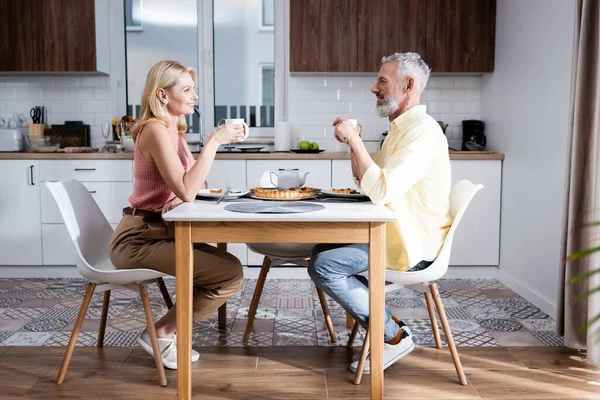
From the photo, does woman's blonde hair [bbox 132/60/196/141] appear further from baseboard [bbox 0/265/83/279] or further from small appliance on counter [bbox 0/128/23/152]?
small appliance on counter [bbox 0/128/23/152]

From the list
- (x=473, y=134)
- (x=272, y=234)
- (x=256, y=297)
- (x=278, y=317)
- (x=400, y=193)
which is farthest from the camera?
(x=473, y=134)

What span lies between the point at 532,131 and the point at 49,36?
3.38 m

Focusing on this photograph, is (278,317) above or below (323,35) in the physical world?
below

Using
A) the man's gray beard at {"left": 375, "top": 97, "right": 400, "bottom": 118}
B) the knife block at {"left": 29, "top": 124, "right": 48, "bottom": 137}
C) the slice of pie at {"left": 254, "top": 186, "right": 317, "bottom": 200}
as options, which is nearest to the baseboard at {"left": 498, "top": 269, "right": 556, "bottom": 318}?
the man's gray beard at {"left": 375, "top": 97, "right": 400, "bottom": 118}

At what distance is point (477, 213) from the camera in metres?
4.34

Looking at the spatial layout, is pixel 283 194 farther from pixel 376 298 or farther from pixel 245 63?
pixel 245 63

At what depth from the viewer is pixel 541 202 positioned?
3.62 meters

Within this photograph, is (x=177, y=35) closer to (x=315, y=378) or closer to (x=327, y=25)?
(x=327, y=25)

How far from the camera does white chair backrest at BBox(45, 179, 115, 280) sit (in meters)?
2.38

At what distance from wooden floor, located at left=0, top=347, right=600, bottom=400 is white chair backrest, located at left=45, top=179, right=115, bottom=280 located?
46 cm

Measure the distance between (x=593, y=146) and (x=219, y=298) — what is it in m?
1.72

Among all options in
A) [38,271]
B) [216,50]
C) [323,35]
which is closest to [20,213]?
[38,271]

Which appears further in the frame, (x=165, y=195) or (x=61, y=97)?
(x=61, y=97)

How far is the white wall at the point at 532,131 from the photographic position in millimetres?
3375
